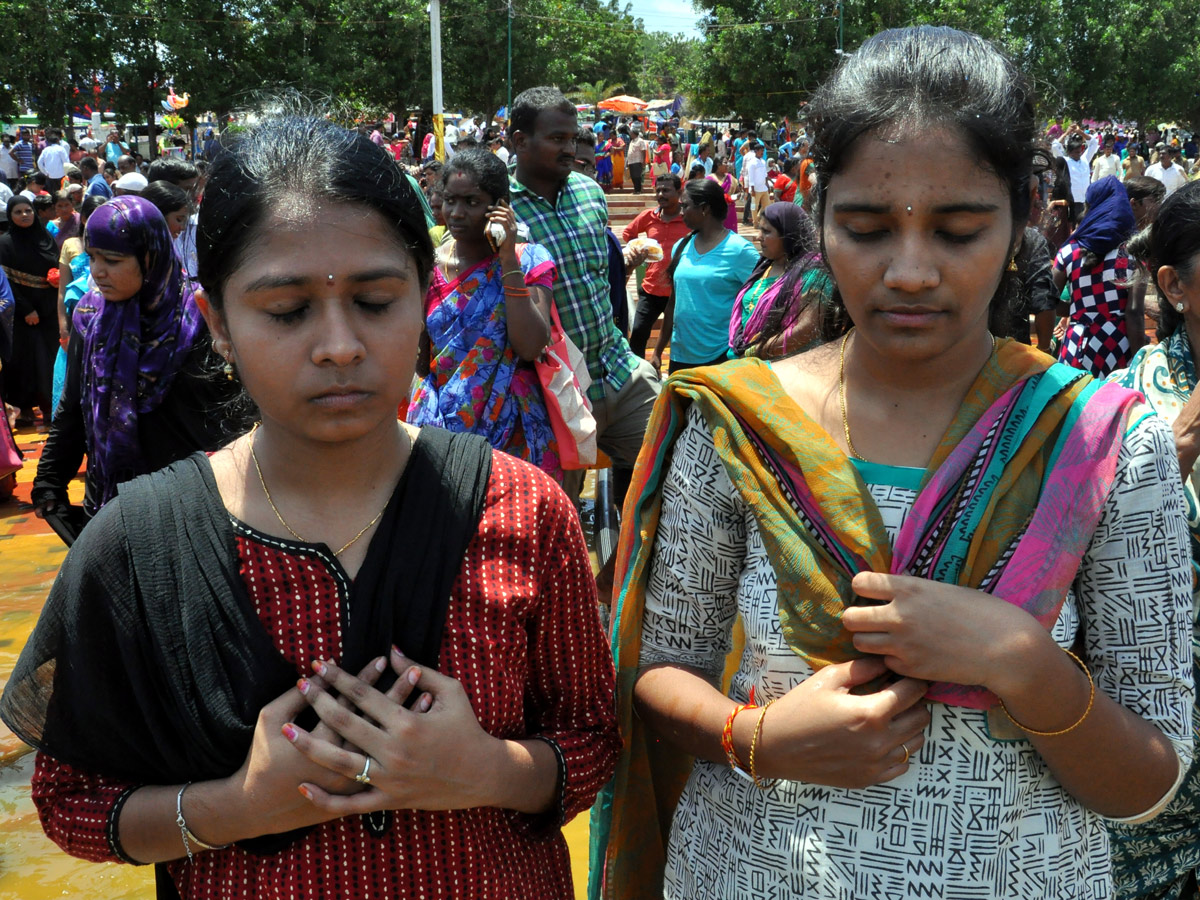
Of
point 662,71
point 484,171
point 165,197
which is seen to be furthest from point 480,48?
point 662,71

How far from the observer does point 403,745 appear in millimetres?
1261

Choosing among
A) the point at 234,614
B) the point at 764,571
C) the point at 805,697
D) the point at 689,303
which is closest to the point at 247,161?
the point at 234,614

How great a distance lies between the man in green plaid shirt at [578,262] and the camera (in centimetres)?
463

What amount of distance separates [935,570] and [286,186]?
0.95m

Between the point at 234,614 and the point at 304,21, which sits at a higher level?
the point at 304,21

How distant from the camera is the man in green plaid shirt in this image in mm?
4633

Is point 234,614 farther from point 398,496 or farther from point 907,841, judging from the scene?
point 907,841

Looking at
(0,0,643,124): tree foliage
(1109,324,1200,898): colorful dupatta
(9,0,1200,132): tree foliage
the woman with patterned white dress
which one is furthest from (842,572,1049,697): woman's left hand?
(9,0,1200,132): tree foliage

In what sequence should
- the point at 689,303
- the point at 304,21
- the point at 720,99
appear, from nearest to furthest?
the point at 689,303 → the point at 304,21 → the point at 720,99

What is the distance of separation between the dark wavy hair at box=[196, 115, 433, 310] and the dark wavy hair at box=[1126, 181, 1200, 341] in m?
1.70

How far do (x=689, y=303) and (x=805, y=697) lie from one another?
5.75m

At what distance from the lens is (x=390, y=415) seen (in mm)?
1421

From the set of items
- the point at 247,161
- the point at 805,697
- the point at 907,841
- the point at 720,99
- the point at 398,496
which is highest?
the point at 720,99

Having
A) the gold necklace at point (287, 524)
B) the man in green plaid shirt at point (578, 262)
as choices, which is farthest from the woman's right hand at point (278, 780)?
the man in green plaid shirt at point (578, 262)
